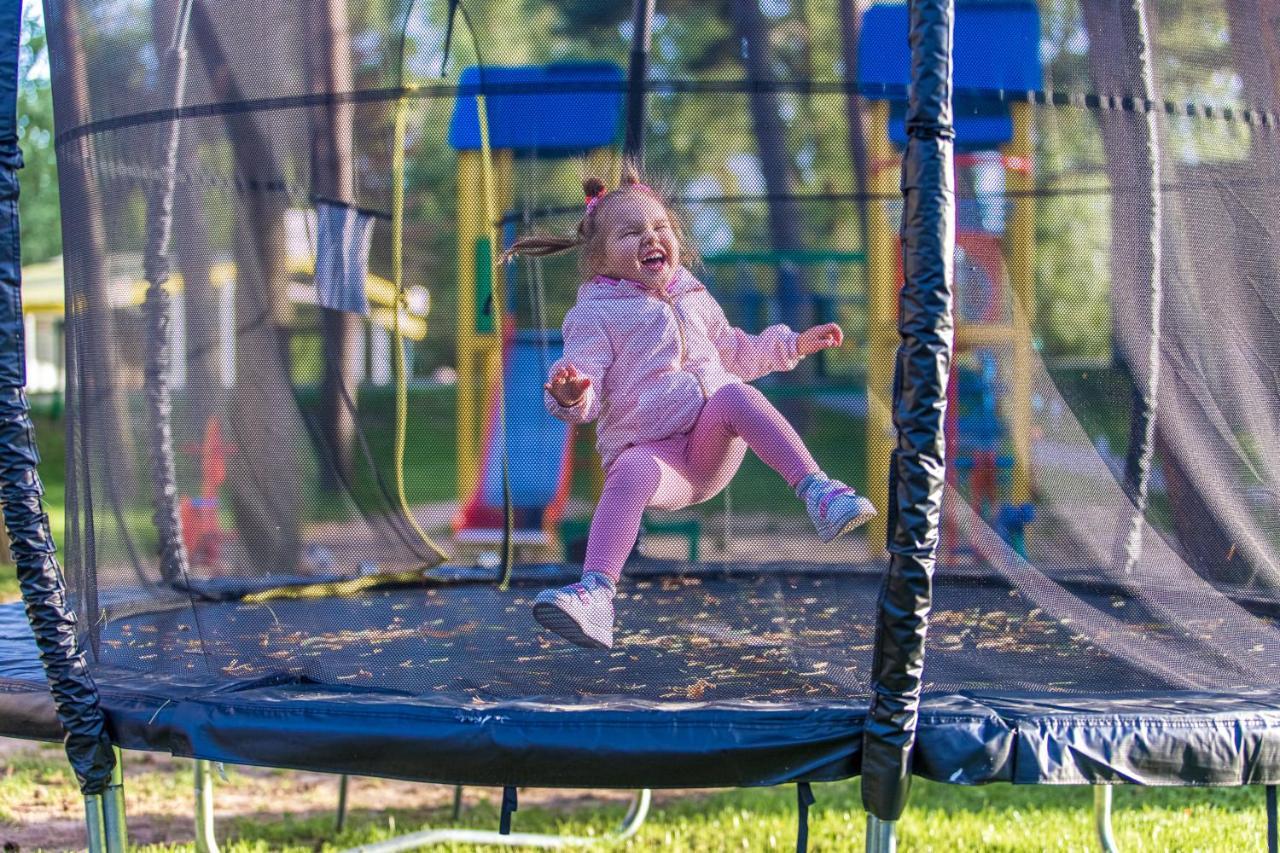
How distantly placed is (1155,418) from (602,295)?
0.94 meters

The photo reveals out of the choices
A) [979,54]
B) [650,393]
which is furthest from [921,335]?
[979,54]

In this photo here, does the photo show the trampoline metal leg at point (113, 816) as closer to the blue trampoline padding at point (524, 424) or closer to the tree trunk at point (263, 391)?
the tree trunk at point (263, 391)

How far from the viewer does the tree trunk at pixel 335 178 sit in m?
2.73

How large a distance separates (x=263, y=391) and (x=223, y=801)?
122 cm

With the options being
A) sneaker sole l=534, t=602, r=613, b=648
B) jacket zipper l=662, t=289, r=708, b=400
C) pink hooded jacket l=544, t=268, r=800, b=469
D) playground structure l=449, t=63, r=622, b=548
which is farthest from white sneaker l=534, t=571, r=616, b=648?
playground structure l=449, t=63, r=622, b=548

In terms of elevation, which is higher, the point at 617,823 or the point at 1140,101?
the point at 1140,101

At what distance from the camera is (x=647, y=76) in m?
3.29

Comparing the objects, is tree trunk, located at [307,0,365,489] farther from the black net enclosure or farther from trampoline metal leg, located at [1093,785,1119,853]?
trampoline metal leg, located at [1093,785,1119,853]

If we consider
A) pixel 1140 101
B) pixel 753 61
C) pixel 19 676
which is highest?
pixel 753 61

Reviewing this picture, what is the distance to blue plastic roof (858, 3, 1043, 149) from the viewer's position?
8.05 feet

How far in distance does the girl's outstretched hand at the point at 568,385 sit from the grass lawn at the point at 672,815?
4.49 feet

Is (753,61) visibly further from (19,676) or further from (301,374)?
(19,676)

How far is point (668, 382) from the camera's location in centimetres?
223

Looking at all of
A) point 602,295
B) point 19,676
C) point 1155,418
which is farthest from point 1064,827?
point 19,676
